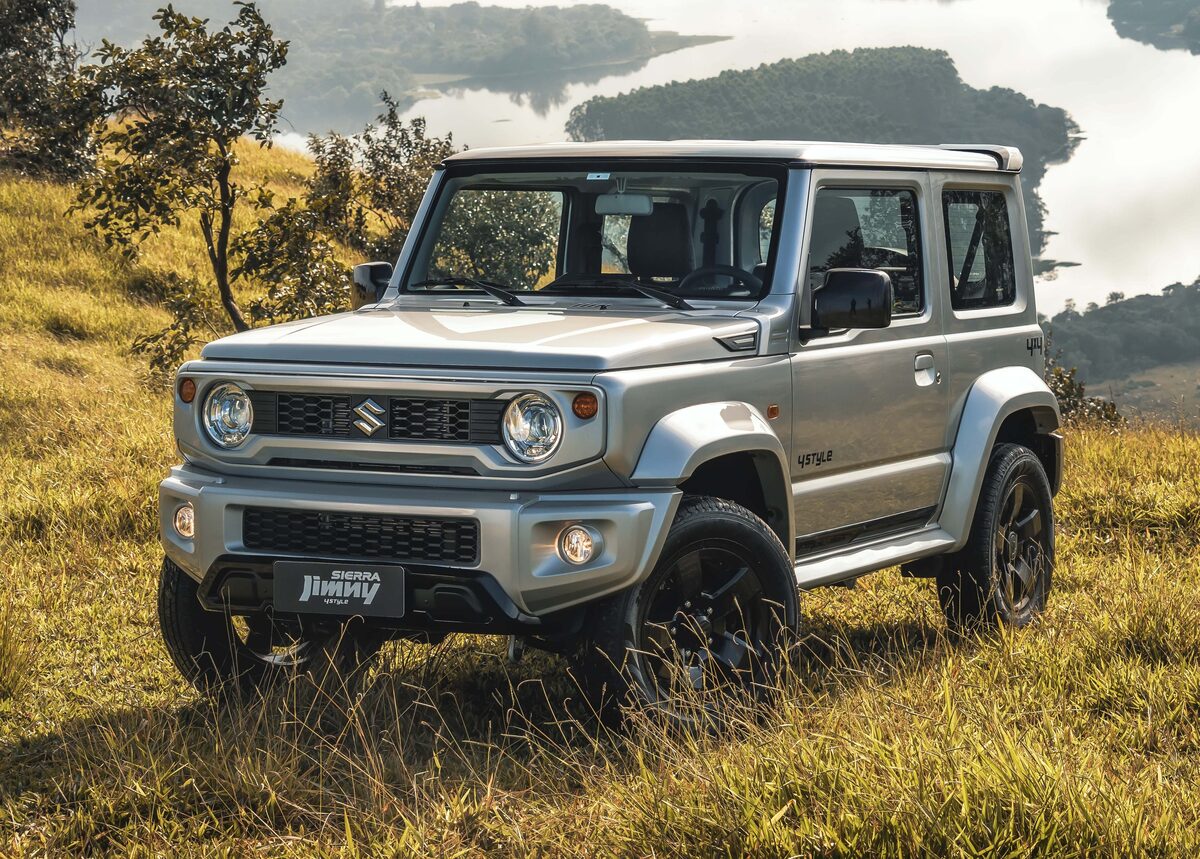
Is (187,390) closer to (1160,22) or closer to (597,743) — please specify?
(597,743)

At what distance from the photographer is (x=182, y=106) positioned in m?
12.1

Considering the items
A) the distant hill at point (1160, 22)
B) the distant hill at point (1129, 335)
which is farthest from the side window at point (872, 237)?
the distant hill at point (1160, 22)

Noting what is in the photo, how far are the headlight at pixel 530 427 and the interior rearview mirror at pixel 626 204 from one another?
147cm

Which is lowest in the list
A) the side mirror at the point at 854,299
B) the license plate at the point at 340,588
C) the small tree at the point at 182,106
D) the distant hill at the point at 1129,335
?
the distant hill at the point at 1129,335

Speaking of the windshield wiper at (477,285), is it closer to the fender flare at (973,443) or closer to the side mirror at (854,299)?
the side mirror at (854,299)

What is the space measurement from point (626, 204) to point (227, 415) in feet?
5.61

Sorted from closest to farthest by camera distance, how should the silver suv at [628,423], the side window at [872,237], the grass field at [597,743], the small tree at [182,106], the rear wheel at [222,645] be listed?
the grass field at [597,743] → the silver suv at [628,423] → the rear wheel at [222,645] → the side window at [872,237] → the small tree at [182,106]

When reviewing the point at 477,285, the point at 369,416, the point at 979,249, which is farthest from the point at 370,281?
the point at 979,249

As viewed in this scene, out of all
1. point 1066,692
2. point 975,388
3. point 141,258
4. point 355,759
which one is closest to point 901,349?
point 975,388

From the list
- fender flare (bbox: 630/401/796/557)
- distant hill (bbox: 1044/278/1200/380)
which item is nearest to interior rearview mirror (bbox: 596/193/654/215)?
fender flare (bbox: 630/401/796/557)

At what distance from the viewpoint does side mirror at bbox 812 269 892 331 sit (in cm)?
495

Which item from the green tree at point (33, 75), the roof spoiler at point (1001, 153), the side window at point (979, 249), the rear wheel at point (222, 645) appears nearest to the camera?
the rear wheel at point (222, 645)

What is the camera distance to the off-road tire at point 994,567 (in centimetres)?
620

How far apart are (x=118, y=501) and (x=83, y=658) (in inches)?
92.8
